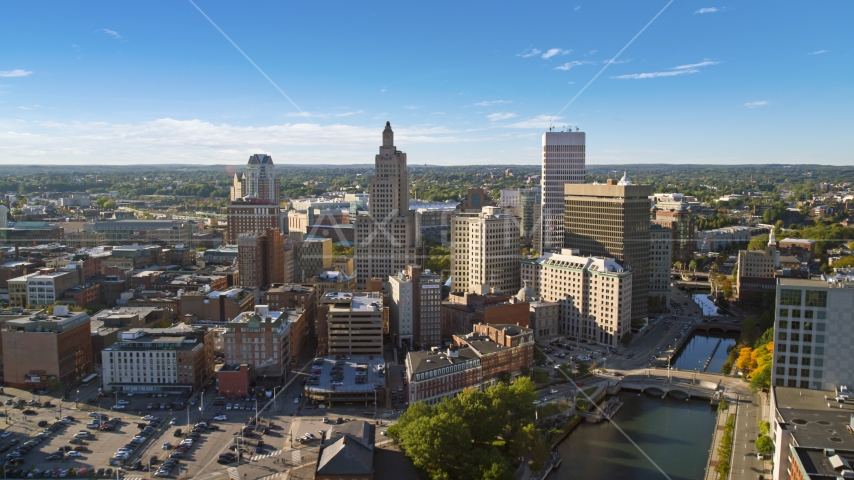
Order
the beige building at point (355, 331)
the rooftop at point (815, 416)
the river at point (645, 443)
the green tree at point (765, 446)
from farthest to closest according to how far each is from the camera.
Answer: the beige building at point (355, 331)
the river at point (645, 443)
the green tree at point (765, 446)
the rooftop at point (815, 416)

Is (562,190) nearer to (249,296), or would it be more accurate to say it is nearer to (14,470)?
(249,296)

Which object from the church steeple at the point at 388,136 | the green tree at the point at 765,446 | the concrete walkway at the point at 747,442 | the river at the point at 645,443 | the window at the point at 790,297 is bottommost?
the river at the point at 645,443

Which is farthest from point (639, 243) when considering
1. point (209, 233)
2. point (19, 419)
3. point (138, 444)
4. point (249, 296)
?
point (209, 233)

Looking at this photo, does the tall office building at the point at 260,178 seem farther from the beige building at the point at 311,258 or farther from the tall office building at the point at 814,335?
the tall office building at the point at 814,335

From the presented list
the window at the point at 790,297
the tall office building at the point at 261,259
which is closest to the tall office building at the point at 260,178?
the tall office building at the point at 261,259

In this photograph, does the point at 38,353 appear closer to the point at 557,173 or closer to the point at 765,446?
the point at 765,446

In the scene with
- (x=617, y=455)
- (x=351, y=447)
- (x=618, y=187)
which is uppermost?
(x=618, y=187)

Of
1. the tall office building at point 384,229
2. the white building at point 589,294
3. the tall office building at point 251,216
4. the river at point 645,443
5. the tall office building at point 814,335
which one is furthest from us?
the tall office building at point 251,216
